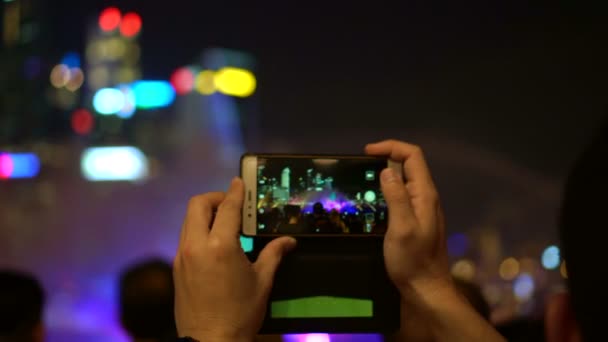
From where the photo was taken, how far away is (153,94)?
5727mm

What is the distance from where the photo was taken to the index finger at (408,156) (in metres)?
0.74

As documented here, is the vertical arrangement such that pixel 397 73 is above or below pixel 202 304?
above

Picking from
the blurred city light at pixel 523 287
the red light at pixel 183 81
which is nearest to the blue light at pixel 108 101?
the red light at pixel 183 81

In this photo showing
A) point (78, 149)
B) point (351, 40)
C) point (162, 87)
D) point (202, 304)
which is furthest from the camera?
point (78, 149)

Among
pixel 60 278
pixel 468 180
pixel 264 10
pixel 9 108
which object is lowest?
pixel 60 278

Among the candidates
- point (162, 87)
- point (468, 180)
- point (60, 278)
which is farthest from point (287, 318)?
point (60, 278)

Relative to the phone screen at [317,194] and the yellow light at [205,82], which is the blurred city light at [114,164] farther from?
the phone screen at [317,194]

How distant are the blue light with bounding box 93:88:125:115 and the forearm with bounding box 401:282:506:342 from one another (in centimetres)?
623

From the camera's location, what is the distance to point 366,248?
78cm

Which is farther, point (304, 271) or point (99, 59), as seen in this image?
point (99, 59)

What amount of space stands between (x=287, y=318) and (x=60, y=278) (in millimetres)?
6075

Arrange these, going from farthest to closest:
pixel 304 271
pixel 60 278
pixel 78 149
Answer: pixel 78 149
pixel 60 278
pixel 304 271

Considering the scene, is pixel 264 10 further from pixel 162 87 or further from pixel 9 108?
pixel 9 108

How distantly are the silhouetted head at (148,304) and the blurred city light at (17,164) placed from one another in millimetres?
5229
